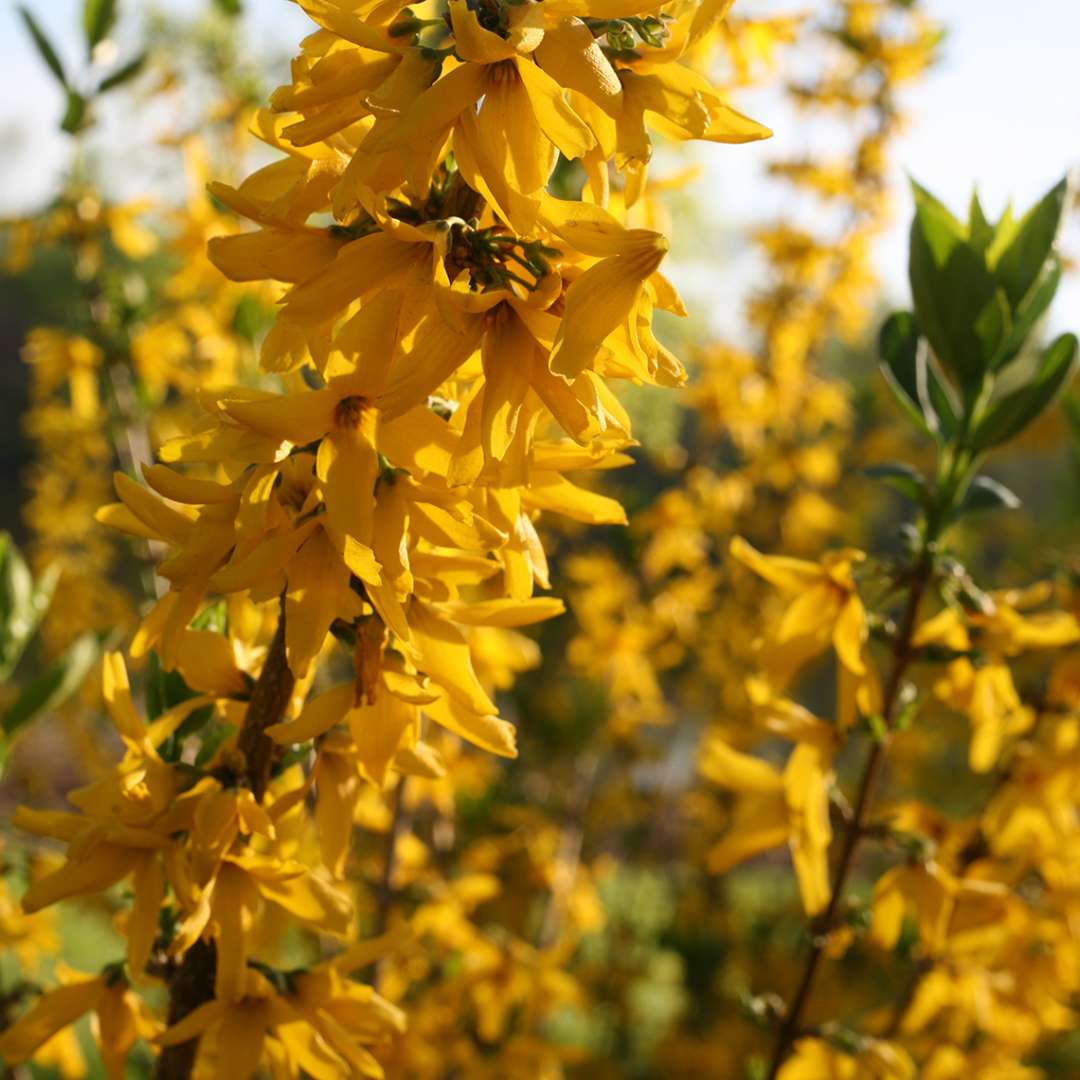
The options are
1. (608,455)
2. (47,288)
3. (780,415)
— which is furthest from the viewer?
(47,288)

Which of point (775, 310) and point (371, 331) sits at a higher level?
point (371, 331)

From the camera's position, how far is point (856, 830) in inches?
47.4

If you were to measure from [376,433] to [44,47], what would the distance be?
1412mm

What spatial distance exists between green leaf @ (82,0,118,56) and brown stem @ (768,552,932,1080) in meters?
1.65

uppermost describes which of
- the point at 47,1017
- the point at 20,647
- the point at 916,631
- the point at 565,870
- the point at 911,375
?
the point at 911,375

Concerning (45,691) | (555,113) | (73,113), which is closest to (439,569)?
(555,113)

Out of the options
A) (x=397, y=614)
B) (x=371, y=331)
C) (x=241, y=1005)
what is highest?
(x=371, y=331)

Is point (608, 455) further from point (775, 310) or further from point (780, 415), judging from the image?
point (775, 310)

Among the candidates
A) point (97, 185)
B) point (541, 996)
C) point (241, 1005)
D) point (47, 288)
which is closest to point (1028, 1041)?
point (541, 996)

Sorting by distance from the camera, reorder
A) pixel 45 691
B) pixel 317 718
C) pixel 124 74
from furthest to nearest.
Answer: pixel 124 74, pixel 45 691, pixel 317 718

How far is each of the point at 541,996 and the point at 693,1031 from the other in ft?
7.17

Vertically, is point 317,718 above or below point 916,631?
above

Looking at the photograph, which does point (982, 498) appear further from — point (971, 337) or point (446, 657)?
point (446, 657)

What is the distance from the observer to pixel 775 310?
13.0 ft
